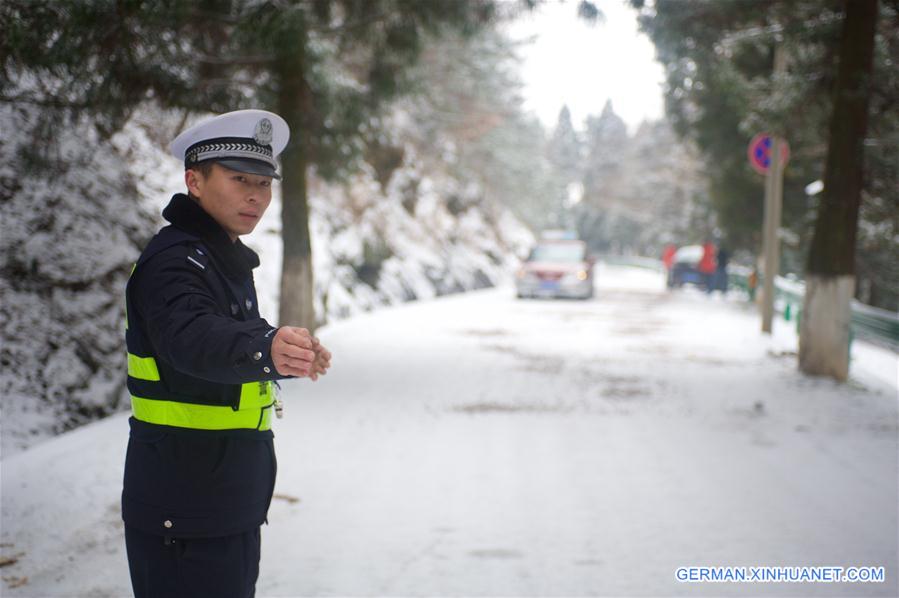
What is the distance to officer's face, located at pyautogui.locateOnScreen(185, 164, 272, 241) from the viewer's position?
2.16 meters

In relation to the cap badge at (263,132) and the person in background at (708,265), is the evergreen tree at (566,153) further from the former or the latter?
the cap badge at (263,132)

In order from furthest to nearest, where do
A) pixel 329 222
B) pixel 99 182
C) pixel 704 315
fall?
1. pixel 329 222
2. pixel 704 315
3. pixel 99 182

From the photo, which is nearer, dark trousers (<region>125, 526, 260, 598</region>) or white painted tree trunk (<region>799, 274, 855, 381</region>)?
dark trousers (<region>125, 526, 260, 598</region>)

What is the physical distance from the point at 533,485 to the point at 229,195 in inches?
148

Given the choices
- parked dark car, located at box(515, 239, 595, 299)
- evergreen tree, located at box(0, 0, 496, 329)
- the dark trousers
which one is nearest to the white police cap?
the dark trousers

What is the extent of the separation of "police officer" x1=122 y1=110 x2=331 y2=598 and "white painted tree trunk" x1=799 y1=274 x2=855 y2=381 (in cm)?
832

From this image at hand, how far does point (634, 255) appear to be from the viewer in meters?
85.2

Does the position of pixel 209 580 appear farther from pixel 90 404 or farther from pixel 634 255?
pixel 634 255

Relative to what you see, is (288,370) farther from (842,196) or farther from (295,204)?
(295,204)

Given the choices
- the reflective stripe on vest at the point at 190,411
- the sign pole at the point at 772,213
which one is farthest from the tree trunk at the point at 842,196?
the reflective stripe on vest at the point at 190,411

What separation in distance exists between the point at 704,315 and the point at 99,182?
44.4 ft

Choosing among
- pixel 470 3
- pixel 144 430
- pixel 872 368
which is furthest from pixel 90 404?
pixel 872 368

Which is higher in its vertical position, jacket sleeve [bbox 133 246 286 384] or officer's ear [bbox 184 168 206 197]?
officer's ear [bbox 184 168 206 197]

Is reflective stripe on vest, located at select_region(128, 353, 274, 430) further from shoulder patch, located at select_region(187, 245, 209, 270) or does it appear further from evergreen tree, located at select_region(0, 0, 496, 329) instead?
evergreen tree, located at select_region(0, 0, 496, 329)
